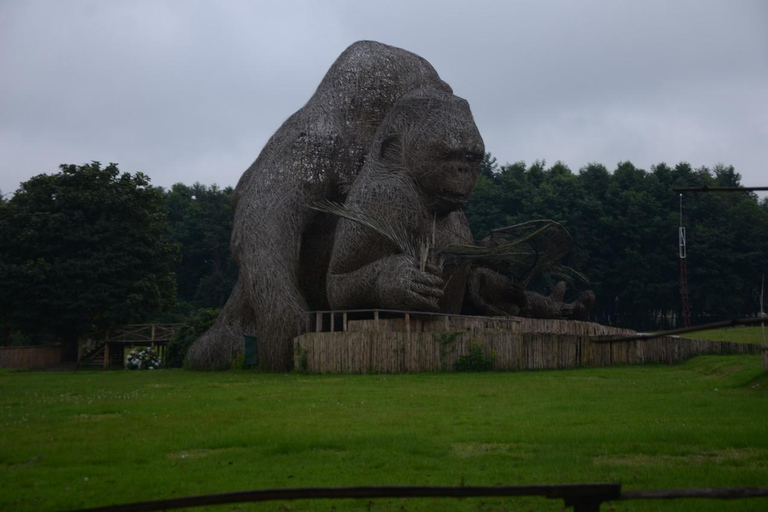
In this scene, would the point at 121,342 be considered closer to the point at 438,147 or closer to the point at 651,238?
the point at 438,147

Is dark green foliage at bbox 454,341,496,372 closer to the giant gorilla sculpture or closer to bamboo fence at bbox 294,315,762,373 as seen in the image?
bamboo fence at bbox 294,315,762,373

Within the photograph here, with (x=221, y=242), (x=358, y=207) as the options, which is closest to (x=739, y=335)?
(x=358, y=207)

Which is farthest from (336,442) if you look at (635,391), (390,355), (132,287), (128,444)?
(132,287)

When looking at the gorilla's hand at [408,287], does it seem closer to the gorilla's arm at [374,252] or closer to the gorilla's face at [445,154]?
the gorilla's arm at [374,252]

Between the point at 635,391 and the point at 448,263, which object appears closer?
the point at 635,391

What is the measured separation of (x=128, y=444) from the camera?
9539 mm

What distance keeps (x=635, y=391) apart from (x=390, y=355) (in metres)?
6.18

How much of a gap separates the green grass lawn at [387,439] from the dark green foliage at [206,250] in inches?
1657

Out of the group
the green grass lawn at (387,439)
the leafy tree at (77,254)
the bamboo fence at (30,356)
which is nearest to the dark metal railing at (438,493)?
the green grass lawn at (387,439)

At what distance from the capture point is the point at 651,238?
155 feet

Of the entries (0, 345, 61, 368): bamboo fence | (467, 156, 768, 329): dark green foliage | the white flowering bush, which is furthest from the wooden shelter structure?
(467, 156, 768, 329): dark green foliage

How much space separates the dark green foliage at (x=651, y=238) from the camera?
150 feet

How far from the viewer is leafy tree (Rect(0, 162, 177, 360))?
32.0 meters

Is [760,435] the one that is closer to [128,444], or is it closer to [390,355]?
[128,444]
